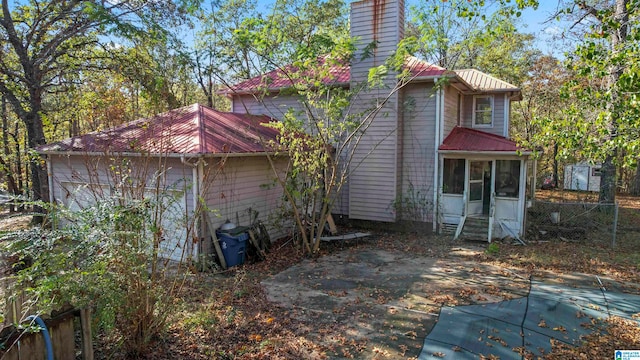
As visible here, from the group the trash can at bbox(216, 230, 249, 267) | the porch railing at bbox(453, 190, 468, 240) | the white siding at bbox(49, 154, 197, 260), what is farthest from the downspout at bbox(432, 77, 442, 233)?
the white siding at bbox(49, 154, 197, 260)

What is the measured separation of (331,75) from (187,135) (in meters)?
3.57

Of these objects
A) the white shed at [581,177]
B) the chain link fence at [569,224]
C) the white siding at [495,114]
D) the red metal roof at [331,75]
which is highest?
the red metal roof at [331,75]

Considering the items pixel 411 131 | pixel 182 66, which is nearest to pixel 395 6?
pixel 411 131

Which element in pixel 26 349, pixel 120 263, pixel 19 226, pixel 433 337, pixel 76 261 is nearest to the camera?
pixel 26 349

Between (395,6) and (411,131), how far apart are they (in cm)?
361

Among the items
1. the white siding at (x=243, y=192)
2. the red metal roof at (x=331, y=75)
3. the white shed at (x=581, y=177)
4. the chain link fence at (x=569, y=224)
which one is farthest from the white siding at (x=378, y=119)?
the white shed at (x=581, y=177)

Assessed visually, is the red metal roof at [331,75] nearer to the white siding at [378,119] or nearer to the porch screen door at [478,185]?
the white siding at [378,119]

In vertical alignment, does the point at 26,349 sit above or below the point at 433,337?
above

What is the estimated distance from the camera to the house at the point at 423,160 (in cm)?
1099

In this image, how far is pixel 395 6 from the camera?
1095 cm

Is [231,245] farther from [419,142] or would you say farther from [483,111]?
[483,111]

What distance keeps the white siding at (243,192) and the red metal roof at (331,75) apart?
1870 millimetres

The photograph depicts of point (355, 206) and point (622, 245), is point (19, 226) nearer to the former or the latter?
point (355, 206)

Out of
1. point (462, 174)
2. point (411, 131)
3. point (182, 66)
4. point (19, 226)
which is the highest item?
point (182, 66)
